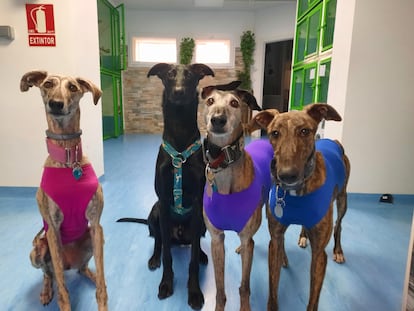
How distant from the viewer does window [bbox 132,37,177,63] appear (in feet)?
30.7

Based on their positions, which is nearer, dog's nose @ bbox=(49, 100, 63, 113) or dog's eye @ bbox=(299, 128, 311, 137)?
dog's eye @ bbox=(299, 128, 311, 137)

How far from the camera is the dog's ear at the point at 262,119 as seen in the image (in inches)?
57.2

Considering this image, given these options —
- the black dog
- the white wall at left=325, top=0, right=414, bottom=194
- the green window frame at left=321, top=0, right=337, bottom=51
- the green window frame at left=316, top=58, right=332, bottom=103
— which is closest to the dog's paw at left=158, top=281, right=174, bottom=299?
the black dog

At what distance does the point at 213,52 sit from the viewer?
9375 mm

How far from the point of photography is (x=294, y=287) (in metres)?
1.88

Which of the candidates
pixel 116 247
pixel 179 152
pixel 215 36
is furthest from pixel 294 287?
pixel 215 36

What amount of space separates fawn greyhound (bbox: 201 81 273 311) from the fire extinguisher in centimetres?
246

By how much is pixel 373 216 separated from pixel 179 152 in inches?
91.6

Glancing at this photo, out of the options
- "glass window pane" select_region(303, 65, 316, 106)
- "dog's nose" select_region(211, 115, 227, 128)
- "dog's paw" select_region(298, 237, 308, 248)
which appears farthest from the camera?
"glass window pane" select_region(303, 65, 316, 106)

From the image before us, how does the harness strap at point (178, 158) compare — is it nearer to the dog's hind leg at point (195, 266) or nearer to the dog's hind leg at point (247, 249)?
the dog's hind leg at point (195, 266)

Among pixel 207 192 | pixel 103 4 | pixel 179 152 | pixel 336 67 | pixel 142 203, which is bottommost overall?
pixel 142 203

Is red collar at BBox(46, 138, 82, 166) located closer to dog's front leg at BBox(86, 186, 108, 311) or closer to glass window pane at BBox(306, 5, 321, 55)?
dog's front leg at BBox(86, 186, 108, 311)

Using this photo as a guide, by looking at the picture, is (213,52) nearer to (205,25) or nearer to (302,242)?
(205,25)

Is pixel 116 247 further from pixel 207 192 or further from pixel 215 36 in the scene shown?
pixel 215 36
